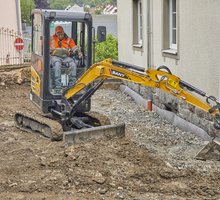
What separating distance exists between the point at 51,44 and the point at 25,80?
6753 millimetres

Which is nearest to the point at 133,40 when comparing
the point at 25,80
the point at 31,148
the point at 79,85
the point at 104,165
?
the point at 25,80

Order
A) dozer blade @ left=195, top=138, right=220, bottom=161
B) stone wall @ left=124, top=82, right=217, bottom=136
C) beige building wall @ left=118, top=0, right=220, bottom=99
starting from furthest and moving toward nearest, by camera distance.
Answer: stone wall @ left=124, top=82, right=217, bottom=136, beige building wall @ left=118, top=0, right=220, bottom=99, dozer blade @ left=195, top=138, right=220, bottom=161

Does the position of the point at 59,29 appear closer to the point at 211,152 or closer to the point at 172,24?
the point at 172,24

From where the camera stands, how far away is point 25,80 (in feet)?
53.7

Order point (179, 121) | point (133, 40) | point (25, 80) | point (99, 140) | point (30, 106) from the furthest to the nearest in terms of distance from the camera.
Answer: point (25, 80) → point (133, 40) → point (30, 106) → point (179, 121) → point (99, 140)

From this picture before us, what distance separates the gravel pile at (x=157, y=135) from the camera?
313 inches

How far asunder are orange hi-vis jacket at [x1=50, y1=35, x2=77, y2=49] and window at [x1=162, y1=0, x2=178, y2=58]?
106 inches

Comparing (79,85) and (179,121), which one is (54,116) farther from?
(179,121)

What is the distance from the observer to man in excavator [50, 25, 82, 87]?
980cm

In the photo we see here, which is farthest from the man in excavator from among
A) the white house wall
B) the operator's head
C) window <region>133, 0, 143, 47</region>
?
window <region>133, 0, 143, 47</region>

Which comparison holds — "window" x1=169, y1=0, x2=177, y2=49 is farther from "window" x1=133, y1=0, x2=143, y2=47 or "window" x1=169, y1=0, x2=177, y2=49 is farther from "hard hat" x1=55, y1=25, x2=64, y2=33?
"hard hat" x1=55, y1=25, x2=64, y2=33

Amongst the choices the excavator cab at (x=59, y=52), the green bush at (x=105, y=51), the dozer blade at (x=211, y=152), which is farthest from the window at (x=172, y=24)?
the green bush at (x=105, y=51)

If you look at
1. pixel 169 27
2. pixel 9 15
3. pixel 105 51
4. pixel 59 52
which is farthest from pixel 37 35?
pixel 105 51

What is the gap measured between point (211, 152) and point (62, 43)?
385 centimetres
